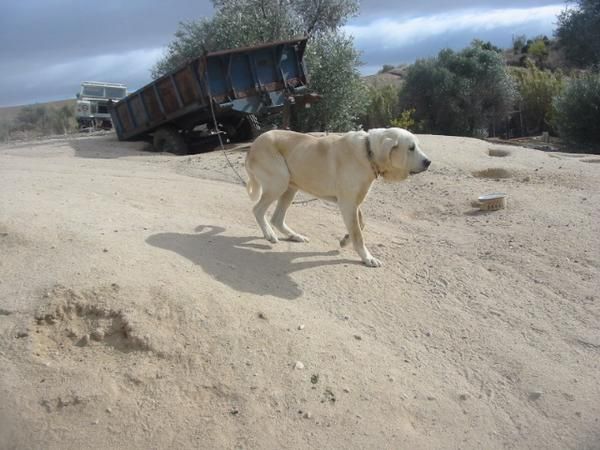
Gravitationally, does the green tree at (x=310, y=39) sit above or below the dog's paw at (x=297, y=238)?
above

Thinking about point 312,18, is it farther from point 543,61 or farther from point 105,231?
point 543,61

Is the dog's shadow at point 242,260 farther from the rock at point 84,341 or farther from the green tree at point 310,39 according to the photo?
the green tree at point 310,39

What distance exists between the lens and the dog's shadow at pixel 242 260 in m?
5.23

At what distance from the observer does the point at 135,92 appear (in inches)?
601

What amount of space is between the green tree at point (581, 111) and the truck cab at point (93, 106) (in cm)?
2206

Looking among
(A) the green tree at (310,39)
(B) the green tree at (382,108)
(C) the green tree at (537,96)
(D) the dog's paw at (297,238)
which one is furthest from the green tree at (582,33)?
(D) the dog's paw at (297,238)

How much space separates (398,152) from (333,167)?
762mm

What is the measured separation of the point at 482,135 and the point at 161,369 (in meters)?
26.6

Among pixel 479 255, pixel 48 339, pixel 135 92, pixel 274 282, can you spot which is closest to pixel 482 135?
pixel 135 92

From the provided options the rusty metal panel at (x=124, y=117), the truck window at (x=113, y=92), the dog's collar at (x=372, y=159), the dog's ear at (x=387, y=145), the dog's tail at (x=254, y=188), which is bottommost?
the dog's tail at (x=254, y=188)

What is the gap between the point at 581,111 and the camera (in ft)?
63.8

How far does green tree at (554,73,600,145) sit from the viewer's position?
1920cm

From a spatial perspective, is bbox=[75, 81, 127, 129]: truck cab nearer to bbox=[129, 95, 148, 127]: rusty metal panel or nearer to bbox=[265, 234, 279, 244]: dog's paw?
bbox=[129, 95, 148, 127]: rusty metal panel

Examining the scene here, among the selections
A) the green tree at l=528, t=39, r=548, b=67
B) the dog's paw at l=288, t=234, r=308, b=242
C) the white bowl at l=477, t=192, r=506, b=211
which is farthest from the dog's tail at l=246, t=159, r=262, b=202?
the green tree at l=528, t=39, r=548, b=67
